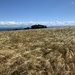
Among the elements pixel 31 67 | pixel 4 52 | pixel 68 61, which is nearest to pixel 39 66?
pixel 31 67

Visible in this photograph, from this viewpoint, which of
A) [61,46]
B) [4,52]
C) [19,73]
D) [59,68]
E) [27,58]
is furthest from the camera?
[61,46]

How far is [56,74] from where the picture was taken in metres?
6.87

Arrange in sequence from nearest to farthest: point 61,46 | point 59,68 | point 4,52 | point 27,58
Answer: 1. point 59,68
2. point 27,58
3. point 4,52
4. point 61,46

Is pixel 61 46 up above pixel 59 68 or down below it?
above

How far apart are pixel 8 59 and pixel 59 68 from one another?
251cm

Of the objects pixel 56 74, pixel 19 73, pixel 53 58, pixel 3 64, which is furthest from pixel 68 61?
pixel 3 64

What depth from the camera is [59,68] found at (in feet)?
23.6

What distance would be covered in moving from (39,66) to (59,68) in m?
0.91

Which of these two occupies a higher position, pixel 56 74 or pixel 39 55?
pixel 39 55

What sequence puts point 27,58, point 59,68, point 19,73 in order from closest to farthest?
1. point 19,73
2. point 59,68
3. point 27,58

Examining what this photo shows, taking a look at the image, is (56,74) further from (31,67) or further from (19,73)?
(19,73)

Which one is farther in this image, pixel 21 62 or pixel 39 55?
pixel 39 55

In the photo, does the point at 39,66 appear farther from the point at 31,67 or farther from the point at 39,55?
the point at 39,55

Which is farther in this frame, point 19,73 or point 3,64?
point 3,64
